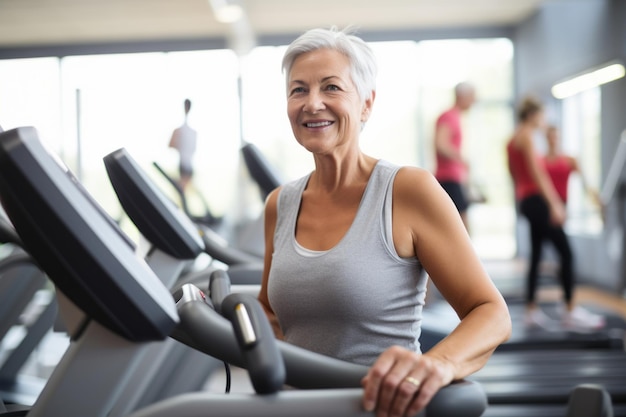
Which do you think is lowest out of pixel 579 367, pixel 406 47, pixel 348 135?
pixel 579 367

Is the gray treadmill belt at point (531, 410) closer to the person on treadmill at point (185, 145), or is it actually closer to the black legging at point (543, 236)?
the person on treadmill at point (185, 145)

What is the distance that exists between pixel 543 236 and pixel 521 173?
14.7 inches

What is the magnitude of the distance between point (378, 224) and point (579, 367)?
2370 millimetres

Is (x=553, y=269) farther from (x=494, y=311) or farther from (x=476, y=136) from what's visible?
(x=494, y=311)

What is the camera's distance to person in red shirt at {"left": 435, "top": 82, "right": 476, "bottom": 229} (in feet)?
14.7

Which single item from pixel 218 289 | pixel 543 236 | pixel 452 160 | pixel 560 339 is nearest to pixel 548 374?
pixel 560 339

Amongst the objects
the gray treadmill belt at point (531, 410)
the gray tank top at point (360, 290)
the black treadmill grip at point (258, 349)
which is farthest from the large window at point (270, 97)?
the black treadmill grip at point (258, 349)

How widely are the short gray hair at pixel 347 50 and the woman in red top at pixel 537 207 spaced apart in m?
2.93

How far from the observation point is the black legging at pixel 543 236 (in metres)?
4.12

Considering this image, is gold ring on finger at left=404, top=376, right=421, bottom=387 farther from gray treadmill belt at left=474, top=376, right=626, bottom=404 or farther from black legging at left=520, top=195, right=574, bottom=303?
black legging at left=520, top=195, right=574, bottom=303

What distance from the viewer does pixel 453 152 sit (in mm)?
4469

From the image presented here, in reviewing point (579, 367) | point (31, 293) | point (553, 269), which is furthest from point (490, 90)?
point (31, 293)

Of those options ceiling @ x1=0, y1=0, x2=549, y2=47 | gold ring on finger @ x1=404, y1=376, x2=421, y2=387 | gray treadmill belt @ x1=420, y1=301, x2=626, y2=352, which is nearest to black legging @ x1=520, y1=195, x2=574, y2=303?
gray treadmill belt @ x1=420, y1=301, x2=626, y2=352

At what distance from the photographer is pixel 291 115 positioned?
4.24ft
